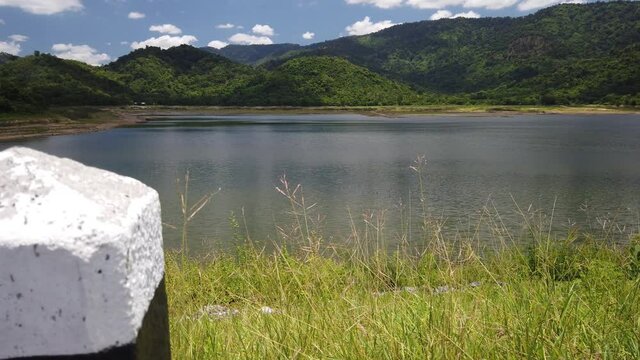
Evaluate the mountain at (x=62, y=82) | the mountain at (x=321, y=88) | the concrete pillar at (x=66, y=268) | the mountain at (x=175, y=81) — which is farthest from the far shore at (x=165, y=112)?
the concrete pillar at (x=66, y=268)

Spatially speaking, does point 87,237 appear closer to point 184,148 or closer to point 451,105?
point 184,148

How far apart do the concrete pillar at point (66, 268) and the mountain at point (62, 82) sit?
89524 mm

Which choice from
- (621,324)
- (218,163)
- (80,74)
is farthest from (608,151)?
(80,74)

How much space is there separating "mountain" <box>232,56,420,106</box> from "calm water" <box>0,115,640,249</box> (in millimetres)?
100655

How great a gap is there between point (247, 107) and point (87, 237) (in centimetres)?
15678

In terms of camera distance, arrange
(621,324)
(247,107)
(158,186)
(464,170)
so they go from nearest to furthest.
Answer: (621,324) → (158,186) → (464,170) → (247,107)

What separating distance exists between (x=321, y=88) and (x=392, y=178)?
13955cm

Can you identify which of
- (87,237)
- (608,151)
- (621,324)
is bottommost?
(608,151)

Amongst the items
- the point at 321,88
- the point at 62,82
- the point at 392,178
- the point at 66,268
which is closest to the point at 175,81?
the point at 62,82

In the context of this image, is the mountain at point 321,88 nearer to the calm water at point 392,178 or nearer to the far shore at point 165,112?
the far shore at point 165,112

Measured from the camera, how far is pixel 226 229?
16922mm

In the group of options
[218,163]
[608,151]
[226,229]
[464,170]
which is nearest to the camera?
[226,229]

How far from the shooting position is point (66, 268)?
3.40ft

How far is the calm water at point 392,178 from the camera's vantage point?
17.6 m
